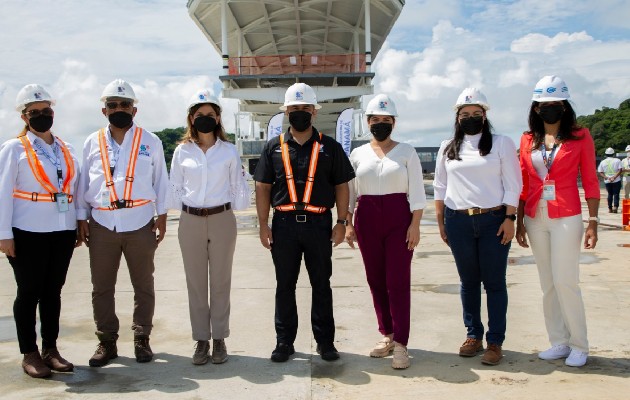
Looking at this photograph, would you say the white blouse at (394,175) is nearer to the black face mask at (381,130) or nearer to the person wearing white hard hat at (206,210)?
the black face mask at (381,130)

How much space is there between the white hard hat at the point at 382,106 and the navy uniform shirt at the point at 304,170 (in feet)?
1.36

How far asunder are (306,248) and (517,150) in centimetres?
194

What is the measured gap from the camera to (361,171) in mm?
4922

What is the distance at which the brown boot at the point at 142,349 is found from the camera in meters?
4.98

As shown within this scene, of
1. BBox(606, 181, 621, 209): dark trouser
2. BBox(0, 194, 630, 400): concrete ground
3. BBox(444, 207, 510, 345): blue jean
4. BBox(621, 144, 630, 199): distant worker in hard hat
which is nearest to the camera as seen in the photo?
BBox(0, 194, 630, 400): concrete ground

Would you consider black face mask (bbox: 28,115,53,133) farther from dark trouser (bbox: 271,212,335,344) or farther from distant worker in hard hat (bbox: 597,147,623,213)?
distant worker in hard hat (bbox: 597,147,623,213)

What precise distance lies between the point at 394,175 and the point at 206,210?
1487 mm

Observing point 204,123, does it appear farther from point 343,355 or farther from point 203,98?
point 343,355

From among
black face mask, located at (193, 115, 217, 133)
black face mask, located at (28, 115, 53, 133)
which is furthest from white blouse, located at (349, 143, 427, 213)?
black face mask, located at (28, 115, 53, 133)

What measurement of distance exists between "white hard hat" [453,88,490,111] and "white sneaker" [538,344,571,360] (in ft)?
6.32

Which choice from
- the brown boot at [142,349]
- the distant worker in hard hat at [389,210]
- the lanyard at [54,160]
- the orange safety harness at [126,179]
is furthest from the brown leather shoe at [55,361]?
the distant worker in hard hat at [389,210]

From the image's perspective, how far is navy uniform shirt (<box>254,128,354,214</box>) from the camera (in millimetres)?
4801

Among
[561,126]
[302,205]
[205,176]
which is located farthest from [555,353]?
[205,176]

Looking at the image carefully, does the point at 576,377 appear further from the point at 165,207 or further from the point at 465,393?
the point at 165,207
